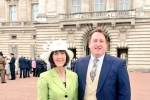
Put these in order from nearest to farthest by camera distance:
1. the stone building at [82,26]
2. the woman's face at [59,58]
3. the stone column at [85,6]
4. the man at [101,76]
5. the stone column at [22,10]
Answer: the man at [101,76], the woman's face at [59,58], the stone building at [82,26], the stone column at [85,6], the stone column at [22,10]

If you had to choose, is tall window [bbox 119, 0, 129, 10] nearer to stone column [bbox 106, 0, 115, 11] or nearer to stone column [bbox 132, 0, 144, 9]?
stone column [bbox 106, 0, 115, 11]

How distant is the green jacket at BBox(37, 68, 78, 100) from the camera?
3.50m

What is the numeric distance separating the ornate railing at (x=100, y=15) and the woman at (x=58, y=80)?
22962 millimetres

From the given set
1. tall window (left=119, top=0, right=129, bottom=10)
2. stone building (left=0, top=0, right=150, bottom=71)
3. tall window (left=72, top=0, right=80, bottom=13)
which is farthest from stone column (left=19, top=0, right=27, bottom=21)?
tall window (left=119, top=0, right=129, bottom=10)

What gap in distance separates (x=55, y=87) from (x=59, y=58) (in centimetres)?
45

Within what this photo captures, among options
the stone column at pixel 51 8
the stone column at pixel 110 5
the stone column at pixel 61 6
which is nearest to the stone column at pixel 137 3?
the stone column at pixel 110 5

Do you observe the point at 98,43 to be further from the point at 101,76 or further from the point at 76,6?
the point at 76,6

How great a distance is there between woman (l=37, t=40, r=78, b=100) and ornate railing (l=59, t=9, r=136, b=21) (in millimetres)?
22962

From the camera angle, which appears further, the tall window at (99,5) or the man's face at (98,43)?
the tall window at (99,5)

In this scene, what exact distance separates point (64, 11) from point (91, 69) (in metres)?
26.7

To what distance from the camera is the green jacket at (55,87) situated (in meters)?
3.50

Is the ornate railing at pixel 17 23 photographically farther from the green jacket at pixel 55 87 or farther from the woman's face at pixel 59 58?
the green jacket at pixel 55 87

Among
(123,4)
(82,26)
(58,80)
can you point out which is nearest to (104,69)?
(58,80)

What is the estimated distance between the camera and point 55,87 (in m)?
3.54
